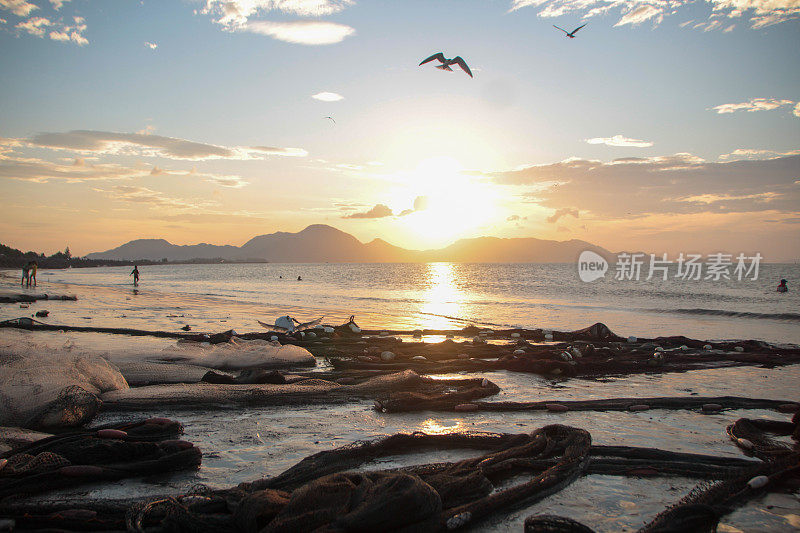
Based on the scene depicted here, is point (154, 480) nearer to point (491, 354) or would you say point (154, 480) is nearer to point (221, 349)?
point (221, 349)

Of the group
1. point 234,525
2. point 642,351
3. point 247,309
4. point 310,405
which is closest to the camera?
point 234,525

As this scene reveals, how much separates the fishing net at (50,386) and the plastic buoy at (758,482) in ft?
19.5

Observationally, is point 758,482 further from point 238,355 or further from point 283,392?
point 238,355

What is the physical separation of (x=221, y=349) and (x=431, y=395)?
430 centimetres

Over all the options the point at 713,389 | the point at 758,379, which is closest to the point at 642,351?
the point at 758,379

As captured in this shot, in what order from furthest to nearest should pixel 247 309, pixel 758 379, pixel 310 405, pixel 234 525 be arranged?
pixel 247 309, pixel 758 379, pixel 310 405, pixel 234 525

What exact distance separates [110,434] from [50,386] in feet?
4.21

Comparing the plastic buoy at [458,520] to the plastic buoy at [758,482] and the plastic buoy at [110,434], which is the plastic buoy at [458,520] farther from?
the plastic buoy at [110,434]

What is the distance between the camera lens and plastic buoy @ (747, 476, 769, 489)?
3750 millimetres

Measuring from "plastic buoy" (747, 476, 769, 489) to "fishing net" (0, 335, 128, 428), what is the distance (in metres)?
5.94

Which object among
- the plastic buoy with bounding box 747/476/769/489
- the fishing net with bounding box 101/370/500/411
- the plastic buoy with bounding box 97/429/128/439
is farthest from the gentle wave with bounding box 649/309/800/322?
the plastic buoy with bounding box 97/429/128/439

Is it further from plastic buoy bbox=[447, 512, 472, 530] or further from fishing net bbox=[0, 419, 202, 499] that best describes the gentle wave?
fishing net bbox=[0, 419, 202, 499]

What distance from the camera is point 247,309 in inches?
851

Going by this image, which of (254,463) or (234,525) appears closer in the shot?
(234,525)
